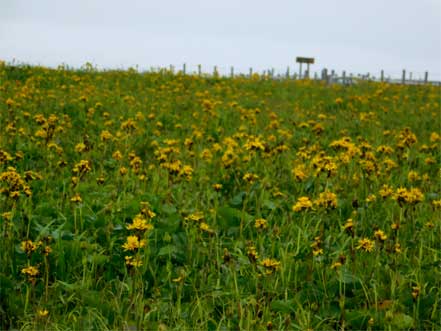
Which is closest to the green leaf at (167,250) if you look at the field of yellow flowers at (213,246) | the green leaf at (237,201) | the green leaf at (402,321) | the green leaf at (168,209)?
the field of yellow flowers at (213,246)

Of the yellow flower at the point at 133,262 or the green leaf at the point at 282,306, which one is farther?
the green leaf at the point at 282,306

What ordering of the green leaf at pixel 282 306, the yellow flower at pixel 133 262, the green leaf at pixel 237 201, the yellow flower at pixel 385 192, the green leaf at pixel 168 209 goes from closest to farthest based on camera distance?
the yellow flower at pixel 133 262 < the green leaf at pixel 282 306 < the yellow flower at pixel 385 192 < the green leaf at pixel 168 209 < the green leaf at pixel 237 201

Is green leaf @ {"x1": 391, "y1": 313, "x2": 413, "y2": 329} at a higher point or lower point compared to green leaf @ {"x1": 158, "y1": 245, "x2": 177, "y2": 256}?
lower

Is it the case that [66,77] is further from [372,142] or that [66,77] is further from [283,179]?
[283,179]

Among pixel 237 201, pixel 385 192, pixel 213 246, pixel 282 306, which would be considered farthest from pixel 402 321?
pixel 237 201

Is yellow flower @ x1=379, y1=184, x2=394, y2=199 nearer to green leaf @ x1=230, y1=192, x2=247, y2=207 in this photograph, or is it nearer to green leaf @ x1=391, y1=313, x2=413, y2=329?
green leaf @ x1=391, y1=313, x2=413, y2=329

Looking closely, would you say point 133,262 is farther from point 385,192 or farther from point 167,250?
point 385,192

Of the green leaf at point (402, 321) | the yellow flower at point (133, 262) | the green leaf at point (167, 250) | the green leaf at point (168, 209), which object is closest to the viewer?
the yellow flower at point (133, 262)

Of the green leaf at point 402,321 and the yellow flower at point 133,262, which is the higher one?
the yellow flower at point 133,262

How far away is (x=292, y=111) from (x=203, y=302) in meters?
8.09

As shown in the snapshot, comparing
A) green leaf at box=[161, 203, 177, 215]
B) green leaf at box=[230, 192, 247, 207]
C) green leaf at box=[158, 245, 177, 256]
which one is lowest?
green leaf at box=[158, 245, 177, 256]

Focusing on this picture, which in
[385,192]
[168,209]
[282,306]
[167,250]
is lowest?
[282,306]

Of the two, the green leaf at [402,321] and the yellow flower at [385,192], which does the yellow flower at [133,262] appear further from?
the yellow flower at [385,192]

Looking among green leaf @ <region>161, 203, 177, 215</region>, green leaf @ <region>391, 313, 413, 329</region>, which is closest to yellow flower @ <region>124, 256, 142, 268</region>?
green leaf @ <region>161, 203, 177, 215</region>
